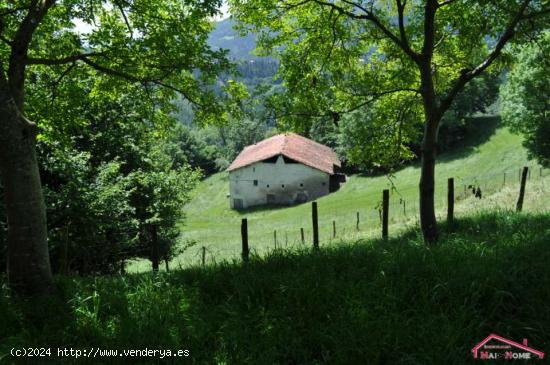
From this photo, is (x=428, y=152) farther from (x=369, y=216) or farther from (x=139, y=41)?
(x=369, y=216)

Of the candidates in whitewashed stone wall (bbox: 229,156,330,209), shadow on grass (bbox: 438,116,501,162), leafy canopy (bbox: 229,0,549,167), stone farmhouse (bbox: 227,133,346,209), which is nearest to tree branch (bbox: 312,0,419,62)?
leafy canopy (bbox: 229,0,549,167)

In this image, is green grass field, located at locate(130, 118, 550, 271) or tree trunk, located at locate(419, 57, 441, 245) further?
green grass field, located at locate(130, 118, 550, 271)

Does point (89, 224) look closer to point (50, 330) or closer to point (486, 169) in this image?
point (50, 330)

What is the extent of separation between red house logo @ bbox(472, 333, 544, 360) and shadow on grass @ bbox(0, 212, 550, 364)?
68 millimetres

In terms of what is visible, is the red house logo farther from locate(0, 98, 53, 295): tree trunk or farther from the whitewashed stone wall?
the whitewashed stone wall

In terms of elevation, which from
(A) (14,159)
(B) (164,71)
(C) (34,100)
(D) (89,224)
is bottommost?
(D) (89,224)

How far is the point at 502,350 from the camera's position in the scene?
3.43 m

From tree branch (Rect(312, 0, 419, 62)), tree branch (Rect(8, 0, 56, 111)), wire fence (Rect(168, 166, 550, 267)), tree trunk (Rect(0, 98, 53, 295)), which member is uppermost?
tree branch (Rect(312, 0, 419, 62))

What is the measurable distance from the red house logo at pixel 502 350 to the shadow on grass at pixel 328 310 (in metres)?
0.07

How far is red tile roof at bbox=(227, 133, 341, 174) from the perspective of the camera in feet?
167

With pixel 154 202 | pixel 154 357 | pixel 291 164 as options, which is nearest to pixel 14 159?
pixel 154 357

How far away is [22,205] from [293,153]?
154 ft

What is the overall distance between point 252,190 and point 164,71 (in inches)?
1756

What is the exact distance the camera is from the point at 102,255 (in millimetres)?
11961
